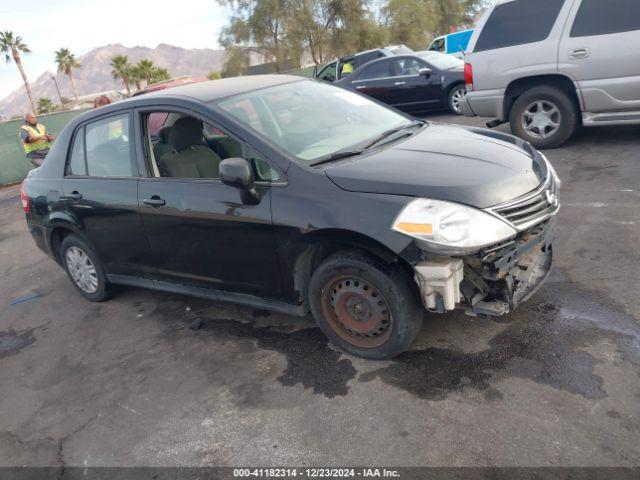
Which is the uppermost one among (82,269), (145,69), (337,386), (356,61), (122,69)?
(122,69)

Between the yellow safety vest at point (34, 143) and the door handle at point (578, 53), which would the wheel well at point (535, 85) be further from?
the yellow safety vest at point (34, 143)

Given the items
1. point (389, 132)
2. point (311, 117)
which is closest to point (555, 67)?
point (389, 132)

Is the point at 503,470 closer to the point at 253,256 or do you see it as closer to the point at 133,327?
the point at 253,256

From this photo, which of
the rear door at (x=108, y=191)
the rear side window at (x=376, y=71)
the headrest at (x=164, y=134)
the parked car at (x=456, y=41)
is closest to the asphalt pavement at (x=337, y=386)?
the rear door at (x=108, y=191)

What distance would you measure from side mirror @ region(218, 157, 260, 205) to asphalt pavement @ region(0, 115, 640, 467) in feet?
3.84

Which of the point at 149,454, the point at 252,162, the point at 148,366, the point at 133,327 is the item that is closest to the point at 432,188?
the point at 252,162

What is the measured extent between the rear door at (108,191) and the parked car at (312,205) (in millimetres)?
14

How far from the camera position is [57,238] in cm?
522

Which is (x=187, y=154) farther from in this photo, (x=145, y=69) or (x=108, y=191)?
(x=145, y=69)

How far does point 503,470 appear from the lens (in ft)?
7.93

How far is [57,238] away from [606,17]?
262 inches

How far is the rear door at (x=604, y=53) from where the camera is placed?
6.36m

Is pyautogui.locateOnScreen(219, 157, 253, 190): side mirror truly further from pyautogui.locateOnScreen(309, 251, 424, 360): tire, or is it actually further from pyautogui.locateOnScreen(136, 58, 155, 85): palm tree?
pyautogui.locateOnScreen(136, 58, 155, 85): palm tree

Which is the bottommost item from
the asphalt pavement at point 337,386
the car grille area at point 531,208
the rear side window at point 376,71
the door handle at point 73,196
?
the asphalt pavement at point 337,386
